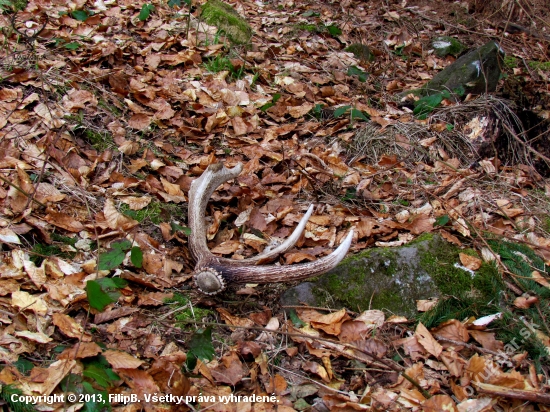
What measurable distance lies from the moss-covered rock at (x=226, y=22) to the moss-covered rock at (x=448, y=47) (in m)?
2.36

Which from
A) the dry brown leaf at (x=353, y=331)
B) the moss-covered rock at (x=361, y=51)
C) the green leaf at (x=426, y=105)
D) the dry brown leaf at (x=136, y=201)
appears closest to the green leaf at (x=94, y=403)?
the dry brown leaf at (x=353, y=331)

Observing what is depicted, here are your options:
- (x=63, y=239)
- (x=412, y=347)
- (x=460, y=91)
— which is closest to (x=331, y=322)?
(x=412, y=347)

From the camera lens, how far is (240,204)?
3.54m

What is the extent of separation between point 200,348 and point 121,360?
356mm

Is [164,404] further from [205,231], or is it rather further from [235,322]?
[205,231]

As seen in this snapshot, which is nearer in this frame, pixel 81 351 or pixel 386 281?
pixel 81 351

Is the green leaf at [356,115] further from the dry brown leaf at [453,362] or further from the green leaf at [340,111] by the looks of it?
the dry brown leaf at [453,362]

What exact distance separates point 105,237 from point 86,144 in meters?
0.97

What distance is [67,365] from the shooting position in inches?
84.6

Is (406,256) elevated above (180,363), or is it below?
above

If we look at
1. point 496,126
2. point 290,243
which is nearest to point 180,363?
point 290,243

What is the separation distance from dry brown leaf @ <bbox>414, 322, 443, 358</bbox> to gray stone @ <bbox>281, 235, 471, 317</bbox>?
0.53 feet

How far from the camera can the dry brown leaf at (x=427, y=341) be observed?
2.56 m

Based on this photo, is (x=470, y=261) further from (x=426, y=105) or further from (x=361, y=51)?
(x=361, y=51)
